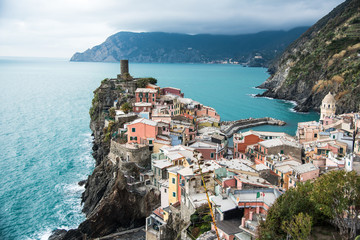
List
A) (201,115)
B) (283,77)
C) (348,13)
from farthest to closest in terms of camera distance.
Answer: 1. (283,77)
2. (348,13)
3. (201,115)

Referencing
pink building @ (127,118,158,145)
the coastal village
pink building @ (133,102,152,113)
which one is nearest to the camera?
the coastal village

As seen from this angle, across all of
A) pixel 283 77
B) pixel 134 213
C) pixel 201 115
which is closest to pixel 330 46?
pixel 283 77

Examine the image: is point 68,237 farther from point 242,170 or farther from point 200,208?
point 242,170

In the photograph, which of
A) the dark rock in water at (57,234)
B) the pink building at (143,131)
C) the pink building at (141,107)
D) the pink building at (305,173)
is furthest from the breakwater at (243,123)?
the dark rock in water at (57,234)

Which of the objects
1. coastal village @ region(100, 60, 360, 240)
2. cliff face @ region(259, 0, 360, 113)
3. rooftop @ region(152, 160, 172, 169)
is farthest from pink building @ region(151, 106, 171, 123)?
cliff face @ region(259, 0, 360, 113)

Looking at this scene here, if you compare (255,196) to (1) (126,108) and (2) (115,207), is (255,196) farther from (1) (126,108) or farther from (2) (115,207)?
(1) (126,108)

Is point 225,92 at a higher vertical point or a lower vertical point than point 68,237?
higher

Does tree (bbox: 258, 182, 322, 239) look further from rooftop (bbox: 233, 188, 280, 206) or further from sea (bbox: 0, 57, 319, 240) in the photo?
sea (bbox: 0, 57, 319, 240)
